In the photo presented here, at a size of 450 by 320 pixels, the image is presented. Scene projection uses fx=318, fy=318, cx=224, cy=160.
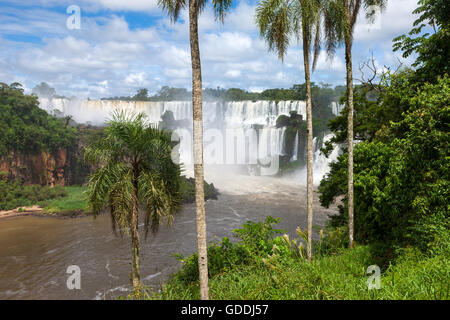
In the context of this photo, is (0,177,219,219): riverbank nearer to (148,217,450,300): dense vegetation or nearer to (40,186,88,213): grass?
(40,186,88,213): grass

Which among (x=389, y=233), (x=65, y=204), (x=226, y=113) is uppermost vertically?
(x=226, y=113)

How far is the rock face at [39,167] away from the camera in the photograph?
3431 centimetres

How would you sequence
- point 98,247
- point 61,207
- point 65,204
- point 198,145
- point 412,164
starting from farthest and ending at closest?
1. point 65,204
2. point 61,207
3. point 98,247
4. point 412,164
5. point 198,145

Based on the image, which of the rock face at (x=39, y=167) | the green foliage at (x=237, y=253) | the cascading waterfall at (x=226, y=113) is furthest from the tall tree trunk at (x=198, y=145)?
the cascading waterfall at (x=226, y=113)

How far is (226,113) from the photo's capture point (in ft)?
193

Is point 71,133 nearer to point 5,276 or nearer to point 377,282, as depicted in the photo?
point 5,276

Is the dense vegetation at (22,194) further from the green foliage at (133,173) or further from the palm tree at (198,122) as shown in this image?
the palm tree at (198,122)

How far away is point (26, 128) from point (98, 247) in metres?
23.3

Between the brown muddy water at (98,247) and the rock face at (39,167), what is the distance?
9.03m

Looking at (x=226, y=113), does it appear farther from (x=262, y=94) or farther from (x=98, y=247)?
(x=98, y=247)

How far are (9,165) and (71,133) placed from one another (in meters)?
8.47

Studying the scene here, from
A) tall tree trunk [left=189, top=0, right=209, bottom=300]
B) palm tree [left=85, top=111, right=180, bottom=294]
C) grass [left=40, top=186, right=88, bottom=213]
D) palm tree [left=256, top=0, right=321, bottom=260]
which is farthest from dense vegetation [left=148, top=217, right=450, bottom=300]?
grass [left=40, top=186, right=88, bottom=213]

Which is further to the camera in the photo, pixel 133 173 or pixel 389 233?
pixel 389 233

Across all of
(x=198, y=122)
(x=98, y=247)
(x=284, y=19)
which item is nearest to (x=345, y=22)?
(x=284, y=19)
